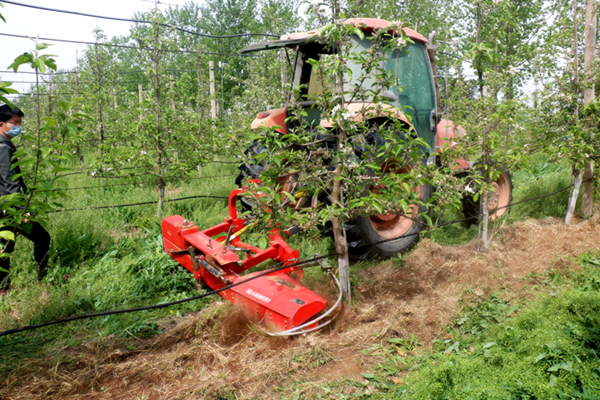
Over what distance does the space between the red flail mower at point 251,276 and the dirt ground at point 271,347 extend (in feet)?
0.45

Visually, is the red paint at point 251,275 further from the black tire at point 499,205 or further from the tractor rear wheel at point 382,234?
the black tire at point 499,205

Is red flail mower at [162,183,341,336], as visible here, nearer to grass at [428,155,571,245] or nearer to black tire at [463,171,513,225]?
grass at [428,155,571,245]

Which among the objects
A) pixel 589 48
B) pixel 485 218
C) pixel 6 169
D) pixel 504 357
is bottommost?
pixel 504 357

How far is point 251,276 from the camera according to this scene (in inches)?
140

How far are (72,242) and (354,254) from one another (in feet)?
10.0

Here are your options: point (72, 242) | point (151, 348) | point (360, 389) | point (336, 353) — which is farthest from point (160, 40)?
point (360, 389)

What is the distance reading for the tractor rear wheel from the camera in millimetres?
4156

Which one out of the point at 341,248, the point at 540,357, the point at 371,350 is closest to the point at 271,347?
the point at 371,350

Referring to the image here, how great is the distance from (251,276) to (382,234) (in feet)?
5.82

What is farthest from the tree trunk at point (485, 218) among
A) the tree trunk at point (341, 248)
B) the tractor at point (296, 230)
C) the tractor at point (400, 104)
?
the tree trunk at point (341, 248)

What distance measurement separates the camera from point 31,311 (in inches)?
138

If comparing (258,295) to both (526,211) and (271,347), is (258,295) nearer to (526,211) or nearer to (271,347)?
(271,347)

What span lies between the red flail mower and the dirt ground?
0.14 m

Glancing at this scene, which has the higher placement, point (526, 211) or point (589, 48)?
point (589, 48)
